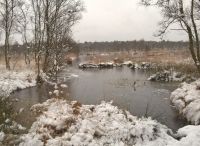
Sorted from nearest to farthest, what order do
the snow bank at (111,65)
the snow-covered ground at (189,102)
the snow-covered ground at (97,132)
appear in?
the snow-covered ground at (97,132) < the snow-covered ground at (189,102) < the snow bank at (111,65)

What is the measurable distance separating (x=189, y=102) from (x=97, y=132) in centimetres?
667

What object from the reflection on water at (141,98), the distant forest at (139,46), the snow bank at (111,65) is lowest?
the reflection on water at (141,98)

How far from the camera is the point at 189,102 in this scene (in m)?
15.4

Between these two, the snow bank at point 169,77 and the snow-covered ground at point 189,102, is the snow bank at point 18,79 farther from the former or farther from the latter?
the snow-covered ground at point 189,102

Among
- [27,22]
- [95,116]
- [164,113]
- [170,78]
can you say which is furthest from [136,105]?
[27,22]

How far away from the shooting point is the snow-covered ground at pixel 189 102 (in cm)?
1354

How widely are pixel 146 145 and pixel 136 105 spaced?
696cm

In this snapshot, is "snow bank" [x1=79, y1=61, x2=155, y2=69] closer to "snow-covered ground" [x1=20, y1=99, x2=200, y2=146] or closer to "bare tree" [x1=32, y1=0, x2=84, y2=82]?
"bare tree" [x1=32, y1=0, x2=84, y2=82]

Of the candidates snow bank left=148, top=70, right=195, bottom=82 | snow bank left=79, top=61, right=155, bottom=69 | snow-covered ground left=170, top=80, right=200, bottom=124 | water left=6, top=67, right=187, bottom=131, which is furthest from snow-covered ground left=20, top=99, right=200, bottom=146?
snow bank left=79, top=61, right=155, bottom=69

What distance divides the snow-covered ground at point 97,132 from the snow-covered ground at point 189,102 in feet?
8.97

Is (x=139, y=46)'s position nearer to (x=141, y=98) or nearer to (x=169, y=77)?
(x=169, y=77)

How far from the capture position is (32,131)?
33.9 feet

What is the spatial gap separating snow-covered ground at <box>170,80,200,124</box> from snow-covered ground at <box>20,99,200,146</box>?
2.73 m

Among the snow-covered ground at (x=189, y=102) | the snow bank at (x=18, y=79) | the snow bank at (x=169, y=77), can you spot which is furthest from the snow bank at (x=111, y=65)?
the snow-covered ground at (x=189, y=102)
